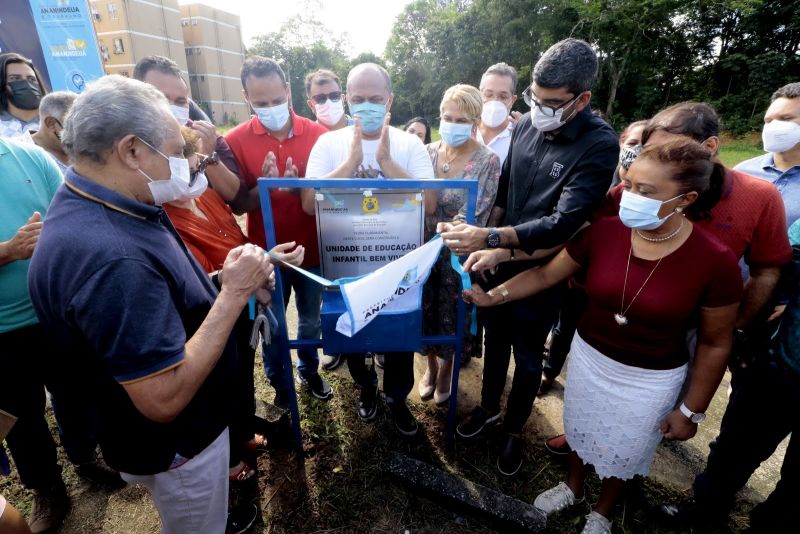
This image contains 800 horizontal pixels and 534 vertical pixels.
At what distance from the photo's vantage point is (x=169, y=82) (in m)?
3.05

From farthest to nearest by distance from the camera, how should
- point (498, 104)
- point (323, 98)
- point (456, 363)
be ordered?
point (323, 98) → point (498, 104) → point (456, 363)

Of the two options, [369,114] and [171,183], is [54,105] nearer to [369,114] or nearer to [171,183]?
[171,183]

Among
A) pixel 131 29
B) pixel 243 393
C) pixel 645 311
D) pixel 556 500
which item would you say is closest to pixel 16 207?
pixel 243 393

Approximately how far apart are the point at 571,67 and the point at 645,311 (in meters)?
1.34

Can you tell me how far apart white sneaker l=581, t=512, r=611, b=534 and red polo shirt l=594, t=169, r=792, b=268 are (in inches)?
64.9

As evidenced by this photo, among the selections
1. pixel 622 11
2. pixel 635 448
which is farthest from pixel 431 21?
pixel 635 448

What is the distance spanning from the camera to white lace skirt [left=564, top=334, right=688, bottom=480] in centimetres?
202

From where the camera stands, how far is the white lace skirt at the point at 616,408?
6.63 ft

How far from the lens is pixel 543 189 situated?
2.39 meters

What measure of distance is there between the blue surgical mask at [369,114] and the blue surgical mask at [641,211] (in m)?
1.52

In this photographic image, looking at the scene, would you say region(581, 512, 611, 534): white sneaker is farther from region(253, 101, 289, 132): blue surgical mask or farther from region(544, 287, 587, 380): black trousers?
region(253, 101, 289, 132): blue surgical mask

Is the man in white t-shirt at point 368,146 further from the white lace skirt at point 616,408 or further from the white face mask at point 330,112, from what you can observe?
the white face mask at point 330,112

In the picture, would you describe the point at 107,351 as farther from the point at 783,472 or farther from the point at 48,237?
the point at 783,472

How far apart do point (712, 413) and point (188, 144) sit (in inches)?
170
